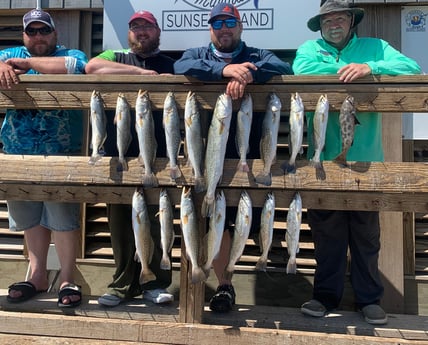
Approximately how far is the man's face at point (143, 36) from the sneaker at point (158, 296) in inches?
68.7

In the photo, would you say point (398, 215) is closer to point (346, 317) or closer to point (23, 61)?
point (346, 317)

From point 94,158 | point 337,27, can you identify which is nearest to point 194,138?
point 94,158

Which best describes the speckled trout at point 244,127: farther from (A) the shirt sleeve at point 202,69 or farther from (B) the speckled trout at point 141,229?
(B) the speckled trout at point 141,229

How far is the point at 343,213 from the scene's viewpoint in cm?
320

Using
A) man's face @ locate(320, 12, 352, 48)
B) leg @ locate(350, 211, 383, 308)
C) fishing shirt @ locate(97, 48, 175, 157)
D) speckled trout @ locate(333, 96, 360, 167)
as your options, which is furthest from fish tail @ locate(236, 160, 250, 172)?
man's face @ locate(320, 12, 352, 48)

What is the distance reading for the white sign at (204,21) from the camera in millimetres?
4047

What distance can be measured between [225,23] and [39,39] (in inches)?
54.2

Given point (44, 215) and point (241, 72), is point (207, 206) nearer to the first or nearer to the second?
point (241, 72)

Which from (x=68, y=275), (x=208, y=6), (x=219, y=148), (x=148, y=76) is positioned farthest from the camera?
(x=208, y=6)

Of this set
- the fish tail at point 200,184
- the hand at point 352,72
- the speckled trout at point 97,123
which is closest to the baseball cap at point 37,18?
→ the speckled trout at point 97,123

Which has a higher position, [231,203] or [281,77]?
[281,77]

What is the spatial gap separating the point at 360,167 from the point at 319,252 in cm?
71

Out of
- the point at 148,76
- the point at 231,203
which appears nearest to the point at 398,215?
the point at 231,203

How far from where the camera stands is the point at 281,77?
2.95 meters
